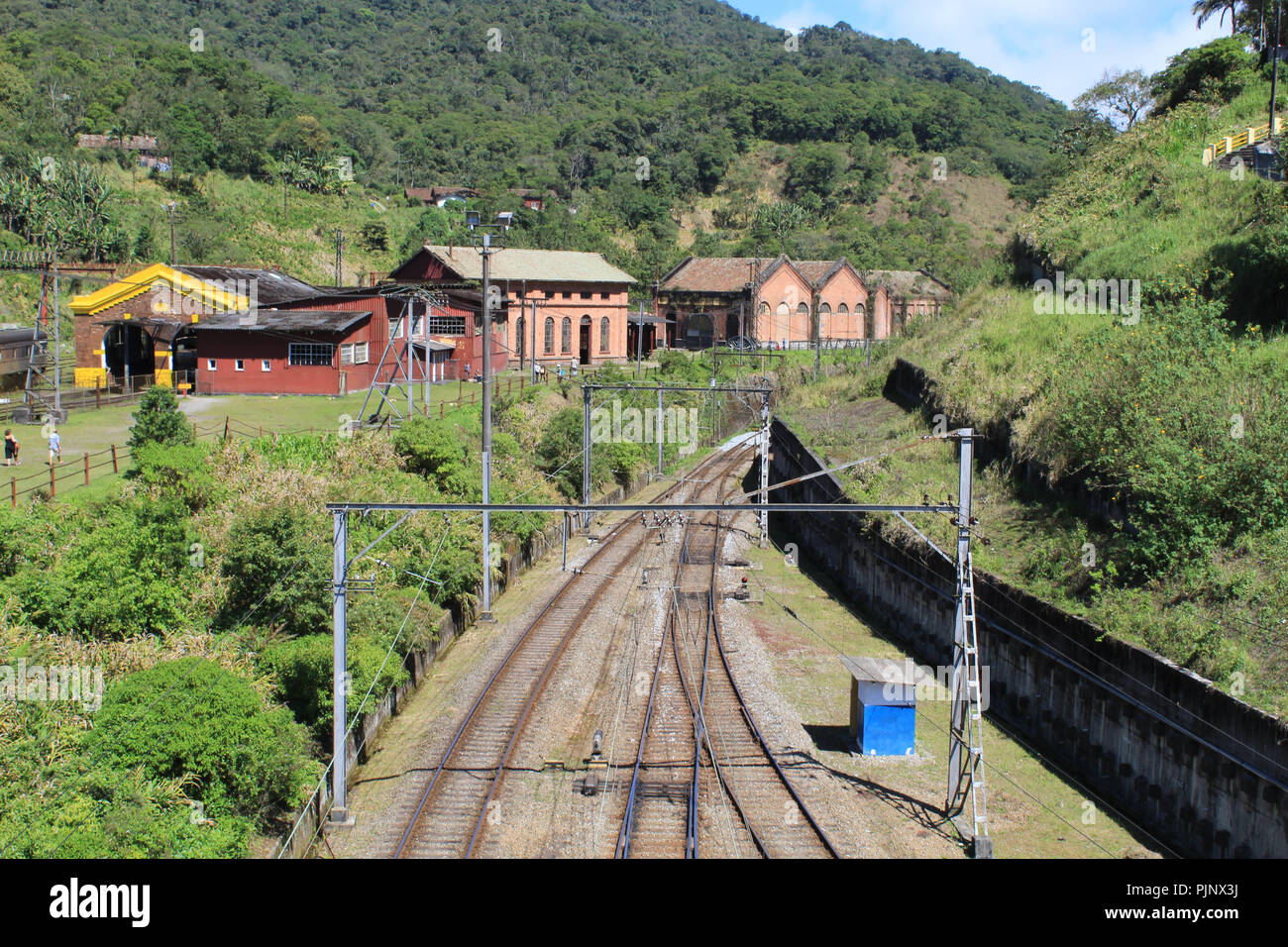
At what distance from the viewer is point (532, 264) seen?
212 feet

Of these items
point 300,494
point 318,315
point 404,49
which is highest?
point 404,49

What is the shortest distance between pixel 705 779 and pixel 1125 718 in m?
6.55

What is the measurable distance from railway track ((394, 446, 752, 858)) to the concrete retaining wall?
8432 millimetres

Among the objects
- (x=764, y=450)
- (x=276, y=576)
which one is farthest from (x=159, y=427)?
(x=764, y=450)

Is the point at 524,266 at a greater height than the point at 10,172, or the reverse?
the point at 10,172

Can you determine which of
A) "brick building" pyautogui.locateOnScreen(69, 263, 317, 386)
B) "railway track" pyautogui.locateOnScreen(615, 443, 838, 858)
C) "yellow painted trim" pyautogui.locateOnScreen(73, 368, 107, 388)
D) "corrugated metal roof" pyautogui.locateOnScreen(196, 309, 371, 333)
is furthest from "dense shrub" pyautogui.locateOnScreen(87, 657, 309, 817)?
"yellow painted trim" pyautogui.locateOnScreen(73, 368, 107, 388)

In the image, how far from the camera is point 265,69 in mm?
149875

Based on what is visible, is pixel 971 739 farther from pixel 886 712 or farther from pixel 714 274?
pixel 714 274

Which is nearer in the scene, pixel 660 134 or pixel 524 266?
pixel 524 266

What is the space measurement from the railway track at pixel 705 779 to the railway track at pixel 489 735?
2.24m

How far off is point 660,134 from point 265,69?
65.9m

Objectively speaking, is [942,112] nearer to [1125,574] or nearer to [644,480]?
[644,480]
